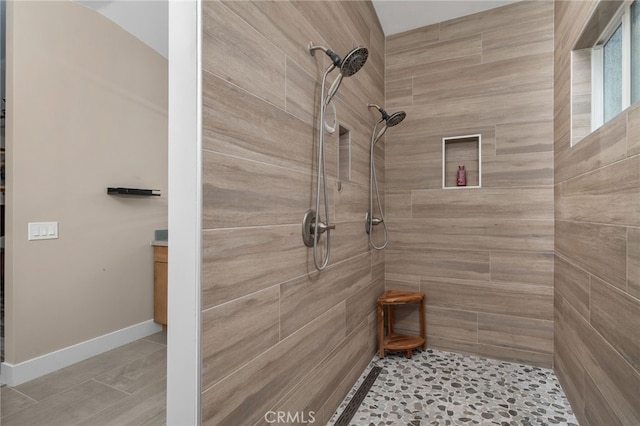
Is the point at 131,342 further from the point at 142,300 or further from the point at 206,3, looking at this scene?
the point at 206,3

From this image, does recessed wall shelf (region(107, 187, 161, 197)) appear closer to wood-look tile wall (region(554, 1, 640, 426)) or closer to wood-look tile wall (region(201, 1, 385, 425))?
wood-look tile wall (region(201, 1, 385, 425))

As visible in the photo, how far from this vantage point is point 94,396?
78.4 inches

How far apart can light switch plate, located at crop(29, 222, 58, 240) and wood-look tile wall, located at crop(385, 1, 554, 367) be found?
2638mm

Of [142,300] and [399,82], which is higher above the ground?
[399,82]

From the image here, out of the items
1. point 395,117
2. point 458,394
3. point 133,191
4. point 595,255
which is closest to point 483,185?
point 395,117

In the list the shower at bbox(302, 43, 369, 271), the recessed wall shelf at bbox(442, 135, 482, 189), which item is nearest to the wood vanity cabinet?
the shower at bbox(302, 43, 369, 271)

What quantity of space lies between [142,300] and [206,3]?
2.89 m

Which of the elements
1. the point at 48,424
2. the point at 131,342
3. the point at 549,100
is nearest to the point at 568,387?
the point at 549,100

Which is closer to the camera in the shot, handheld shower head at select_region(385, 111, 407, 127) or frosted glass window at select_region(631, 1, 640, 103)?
frosted glass window at select_region(631, 1, 640, 103)

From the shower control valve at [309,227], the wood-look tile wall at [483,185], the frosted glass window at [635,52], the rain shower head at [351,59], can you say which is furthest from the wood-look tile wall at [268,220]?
the frosted glass window at [635,52]

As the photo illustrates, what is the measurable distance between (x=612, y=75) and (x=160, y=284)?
12.1 feet

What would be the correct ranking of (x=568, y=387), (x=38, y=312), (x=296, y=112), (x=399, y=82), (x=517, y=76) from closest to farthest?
(x=296, y=112) → (x=568, y=387) → (x=38, y=312) → (x=517, y=76) → (x=399, y=82)

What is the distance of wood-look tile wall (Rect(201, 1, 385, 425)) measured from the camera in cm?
95

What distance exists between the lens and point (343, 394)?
192 cm
